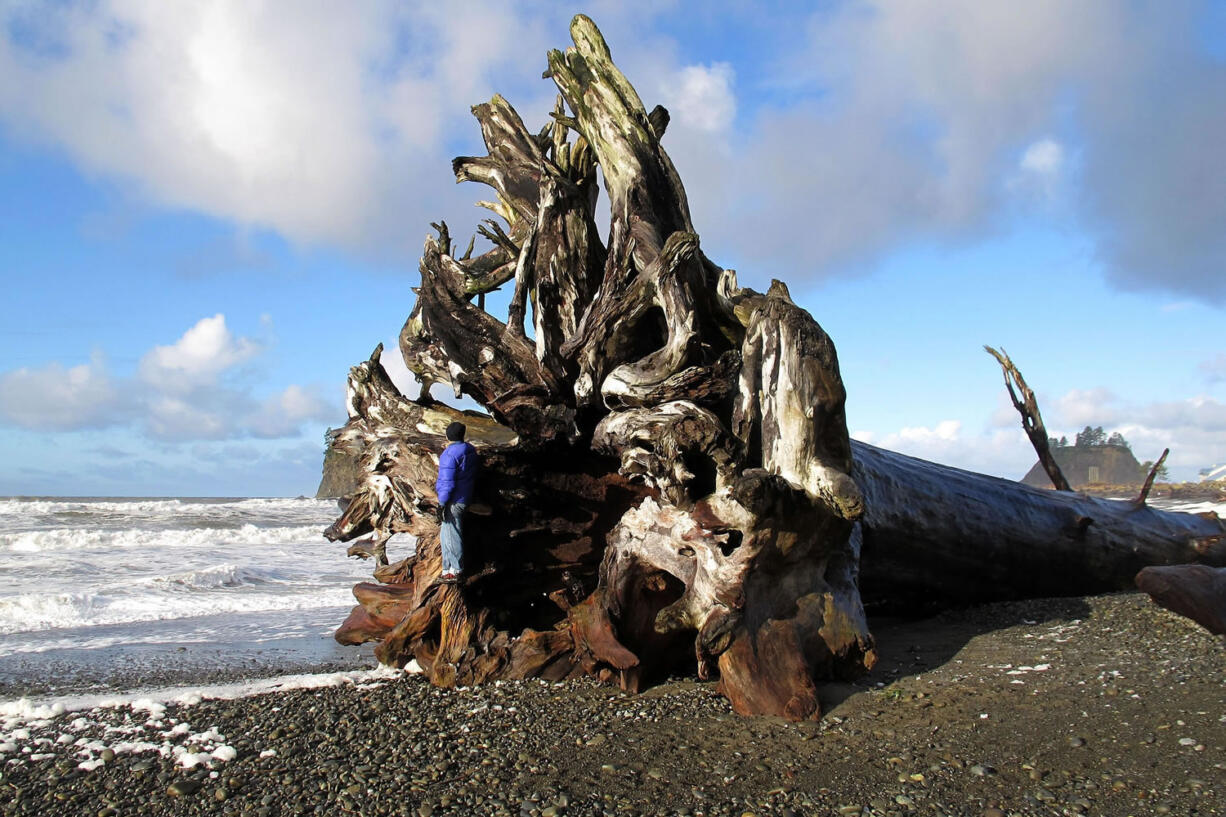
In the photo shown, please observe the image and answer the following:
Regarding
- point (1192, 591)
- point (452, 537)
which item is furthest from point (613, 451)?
point (1192, 591)

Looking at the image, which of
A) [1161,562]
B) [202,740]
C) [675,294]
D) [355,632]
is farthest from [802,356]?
[1161,562]

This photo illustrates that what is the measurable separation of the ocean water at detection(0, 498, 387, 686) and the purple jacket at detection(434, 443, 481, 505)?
90.0 inches

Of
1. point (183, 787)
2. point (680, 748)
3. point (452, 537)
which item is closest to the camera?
point (183, 787)

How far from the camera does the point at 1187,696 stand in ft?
14.6

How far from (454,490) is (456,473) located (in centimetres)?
13

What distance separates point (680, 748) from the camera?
4.23 meters

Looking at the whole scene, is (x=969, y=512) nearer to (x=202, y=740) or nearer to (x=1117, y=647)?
(x=1117, y=647)

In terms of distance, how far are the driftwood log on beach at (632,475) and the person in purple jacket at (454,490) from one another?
0.58 ft

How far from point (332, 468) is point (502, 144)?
57585 millimetres

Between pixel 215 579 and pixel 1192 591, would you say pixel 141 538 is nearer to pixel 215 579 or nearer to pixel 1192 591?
pixel 215 579

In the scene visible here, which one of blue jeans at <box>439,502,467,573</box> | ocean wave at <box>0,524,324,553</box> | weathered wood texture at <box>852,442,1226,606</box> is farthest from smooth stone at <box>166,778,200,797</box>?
ocean wave at <box>0,524,324,553</box>

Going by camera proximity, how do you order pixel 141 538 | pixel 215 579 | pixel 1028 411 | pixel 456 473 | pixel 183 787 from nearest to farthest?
pixel 183 787 → pixel 456 473 → pixel 1028 411 → pixel 215 579 → pixel 141 538

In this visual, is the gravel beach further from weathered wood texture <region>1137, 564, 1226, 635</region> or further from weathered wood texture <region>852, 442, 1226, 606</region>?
weathered wood texture <region>852, 442, 1226, 606</region>

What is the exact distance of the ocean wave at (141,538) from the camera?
20516 millimetres
